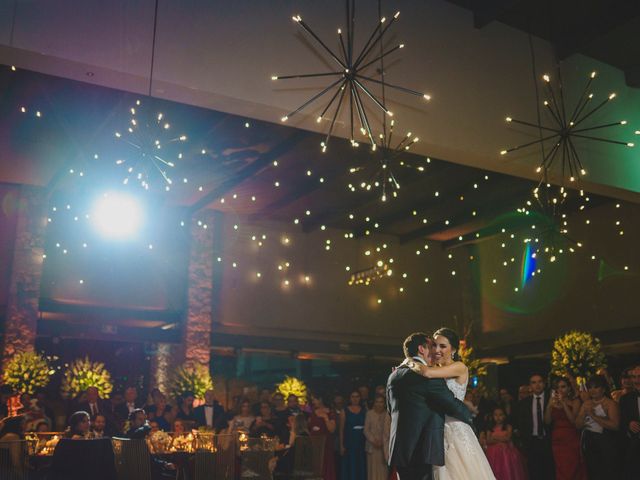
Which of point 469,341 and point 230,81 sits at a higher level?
point 230,81

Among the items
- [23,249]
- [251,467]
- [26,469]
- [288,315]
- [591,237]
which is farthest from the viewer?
[288,315]

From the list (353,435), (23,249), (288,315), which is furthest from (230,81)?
(288,315)

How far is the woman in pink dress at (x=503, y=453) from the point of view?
7703 millimetres

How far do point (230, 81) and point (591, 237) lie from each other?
9408mm

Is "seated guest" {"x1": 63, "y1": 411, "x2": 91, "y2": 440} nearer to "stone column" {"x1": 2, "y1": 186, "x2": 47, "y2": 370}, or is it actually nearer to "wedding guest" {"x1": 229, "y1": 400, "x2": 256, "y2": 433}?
"wedding guest" {"x1": 229, "y1": 400, "x2": 256, "y2": 433}

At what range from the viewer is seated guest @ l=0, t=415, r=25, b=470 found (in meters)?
4.89

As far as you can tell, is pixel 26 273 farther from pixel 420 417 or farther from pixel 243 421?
pixel 420 417

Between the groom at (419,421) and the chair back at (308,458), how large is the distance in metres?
2.44

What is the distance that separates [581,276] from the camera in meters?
13.1

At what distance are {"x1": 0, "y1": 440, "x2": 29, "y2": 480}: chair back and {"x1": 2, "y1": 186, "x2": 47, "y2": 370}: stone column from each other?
5.94 meters

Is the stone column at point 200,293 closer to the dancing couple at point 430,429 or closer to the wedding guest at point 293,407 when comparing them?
the wedding guest at point 293,407

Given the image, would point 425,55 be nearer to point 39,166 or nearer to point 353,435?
point 353,435

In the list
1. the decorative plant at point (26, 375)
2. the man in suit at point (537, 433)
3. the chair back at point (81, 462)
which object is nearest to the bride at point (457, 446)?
the chair back at point (81, 462)

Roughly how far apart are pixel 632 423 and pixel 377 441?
3.49 meters
